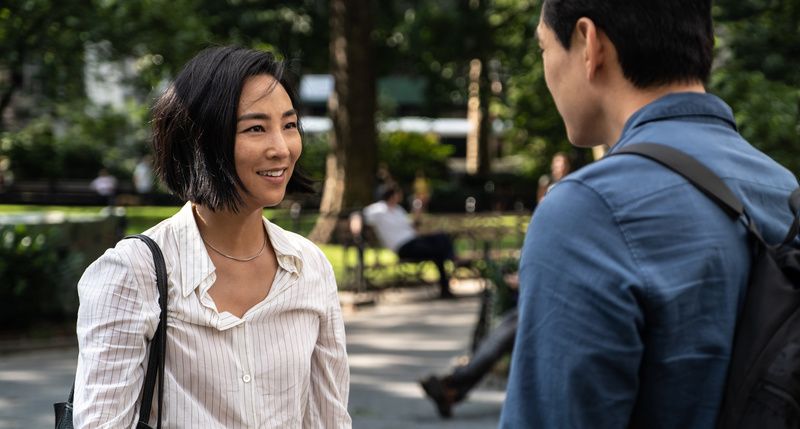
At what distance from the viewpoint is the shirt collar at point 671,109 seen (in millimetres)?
1812

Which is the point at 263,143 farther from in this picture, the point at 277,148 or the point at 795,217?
the point at 795,217

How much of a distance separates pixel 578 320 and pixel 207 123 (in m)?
1.35

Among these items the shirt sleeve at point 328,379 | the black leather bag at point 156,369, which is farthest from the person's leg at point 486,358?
the black leather bag at point 156,369

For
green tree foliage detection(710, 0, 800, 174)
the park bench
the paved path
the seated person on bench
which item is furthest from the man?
the seated person on bench

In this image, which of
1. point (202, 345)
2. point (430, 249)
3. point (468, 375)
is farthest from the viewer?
point (430, 249)

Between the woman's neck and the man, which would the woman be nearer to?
the woman's neck

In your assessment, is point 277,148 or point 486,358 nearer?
point 277,148

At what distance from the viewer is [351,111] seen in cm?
2094

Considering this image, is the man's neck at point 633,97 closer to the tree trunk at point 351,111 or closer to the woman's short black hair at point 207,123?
the woman's short black hair at point 207,123

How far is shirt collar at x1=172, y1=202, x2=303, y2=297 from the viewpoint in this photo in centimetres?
266

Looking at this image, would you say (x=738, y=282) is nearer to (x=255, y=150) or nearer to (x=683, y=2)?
(x=683, y=2)

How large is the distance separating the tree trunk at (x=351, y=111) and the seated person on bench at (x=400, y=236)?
5236mm

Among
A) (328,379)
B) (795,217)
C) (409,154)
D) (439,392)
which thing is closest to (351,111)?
(439,392)

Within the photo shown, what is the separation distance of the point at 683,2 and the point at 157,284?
4.37 feet
